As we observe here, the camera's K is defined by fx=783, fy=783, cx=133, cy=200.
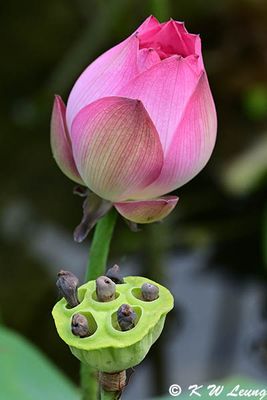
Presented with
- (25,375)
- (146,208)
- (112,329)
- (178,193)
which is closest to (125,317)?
(112,329)

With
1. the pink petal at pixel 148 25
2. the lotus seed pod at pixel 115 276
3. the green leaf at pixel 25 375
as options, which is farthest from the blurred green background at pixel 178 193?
the lotus seed pod at pixel 115 276

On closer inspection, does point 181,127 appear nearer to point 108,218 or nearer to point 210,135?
point 210,135

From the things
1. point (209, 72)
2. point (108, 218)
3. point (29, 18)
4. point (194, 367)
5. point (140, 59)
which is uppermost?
point (140, 59)

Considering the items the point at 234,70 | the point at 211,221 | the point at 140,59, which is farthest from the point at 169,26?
the point at 234,70

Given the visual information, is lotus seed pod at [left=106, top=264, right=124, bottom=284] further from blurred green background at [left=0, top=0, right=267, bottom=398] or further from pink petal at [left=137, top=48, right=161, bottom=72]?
blurred green background at [left=0, top=0, right=267, bottom=398]

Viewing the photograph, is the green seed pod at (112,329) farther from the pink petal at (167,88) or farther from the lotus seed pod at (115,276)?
the pink petal at (167,88)

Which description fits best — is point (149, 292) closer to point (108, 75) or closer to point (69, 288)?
point (69, 288)

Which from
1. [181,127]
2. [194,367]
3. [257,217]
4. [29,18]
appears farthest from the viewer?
[29,18]
